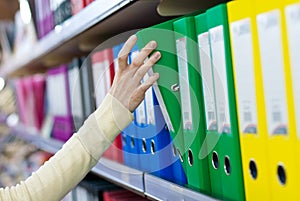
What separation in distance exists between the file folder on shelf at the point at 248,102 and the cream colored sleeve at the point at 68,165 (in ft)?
1.51

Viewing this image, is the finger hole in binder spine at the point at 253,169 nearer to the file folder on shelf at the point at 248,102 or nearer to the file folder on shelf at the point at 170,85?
the file folder on shelf at the point at 248,102

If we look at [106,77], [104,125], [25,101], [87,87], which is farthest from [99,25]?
[25,101]

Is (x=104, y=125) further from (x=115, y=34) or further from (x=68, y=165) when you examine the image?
(x=115, y=34)

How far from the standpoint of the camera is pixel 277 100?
0.77m

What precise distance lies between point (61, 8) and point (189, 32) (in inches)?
47.5

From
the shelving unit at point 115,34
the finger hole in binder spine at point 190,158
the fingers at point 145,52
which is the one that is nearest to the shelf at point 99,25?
the shelving unit at point 115,34

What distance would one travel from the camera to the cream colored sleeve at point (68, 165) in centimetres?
130

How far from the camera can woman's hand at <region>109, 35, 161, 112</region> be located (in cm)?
116

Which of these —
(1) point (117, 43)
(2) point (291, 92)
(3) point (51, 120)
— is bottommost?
(3) point (51, 120)

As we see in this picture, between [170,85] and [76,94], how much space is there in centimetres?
102

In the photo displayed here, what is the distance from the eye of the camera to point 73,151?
1312 millimetres

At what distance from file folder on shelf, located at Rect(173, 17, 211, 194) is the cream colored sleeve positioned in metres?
0.23

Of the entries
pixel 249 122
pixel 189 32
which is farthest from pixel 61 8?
pixel 249 122

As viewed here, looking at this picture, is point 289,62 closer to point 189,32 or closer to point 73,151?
point 189,32
